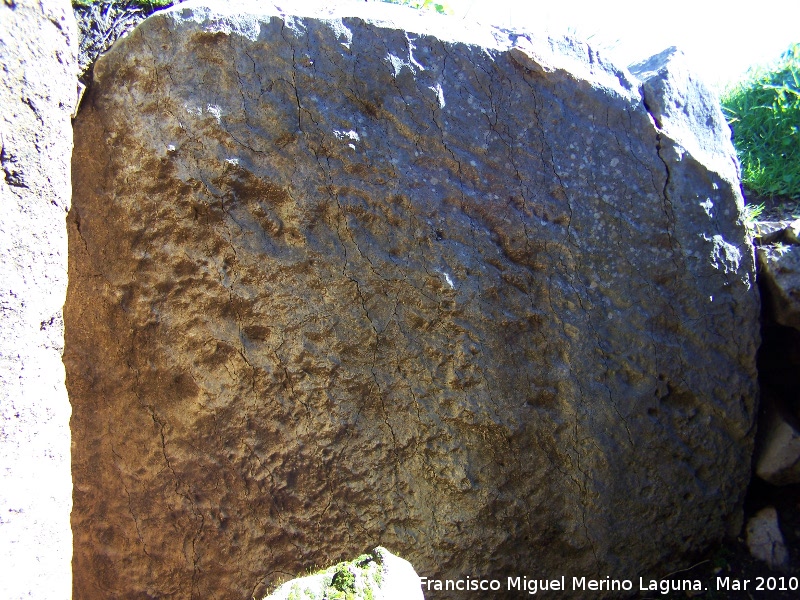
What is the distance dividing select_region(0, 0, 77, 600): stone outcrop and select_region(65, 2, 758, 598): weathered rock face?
1.48 ft

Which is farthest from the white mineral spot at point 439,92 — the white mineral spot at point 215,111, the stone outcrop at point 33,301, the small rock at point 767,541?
the small rock at point 767,541

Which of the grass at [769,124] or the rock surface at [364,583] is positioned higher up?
the grass at [769,124]

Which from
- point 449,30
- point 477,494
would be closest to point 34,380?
point 477,494

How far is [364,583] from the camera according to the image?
4.38 ft

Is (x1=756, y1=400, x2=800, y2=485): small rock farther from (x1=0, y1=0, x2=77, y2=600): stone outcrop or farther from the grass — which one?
(x1=0, y1=0, x2=77, y2=600): stone outcrop

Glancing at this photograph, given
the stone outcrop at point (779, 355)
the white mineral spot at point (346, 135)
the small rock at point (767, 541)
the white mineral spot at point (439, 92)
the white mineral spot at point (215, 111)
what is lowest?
the small rock at point (767, 541)

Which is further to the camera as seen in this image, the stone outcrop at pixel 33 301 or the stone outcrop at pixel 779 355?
the stone outcrop at pixel 779 355

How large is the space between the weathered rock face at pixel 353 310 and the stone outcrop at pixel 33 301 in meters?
0.45

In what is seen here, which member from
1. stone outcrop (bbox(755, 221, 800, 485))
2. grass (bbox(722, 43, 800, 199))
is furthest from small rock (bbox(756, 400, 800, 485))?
grass (bbox(722, 43, 800, 199))

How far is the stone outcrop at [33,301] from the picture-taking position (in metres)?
1.44

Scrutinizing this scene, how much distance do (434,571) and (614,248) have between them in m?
1.22

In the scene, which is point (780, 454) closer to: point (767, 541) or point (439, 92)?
point (767, 541)

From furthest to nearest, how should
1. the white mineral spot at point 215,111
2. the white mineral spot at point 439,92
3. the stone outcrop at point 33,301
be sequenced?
the white mineral spot at point 439,92, the white mineral spot at point 215,111, the stone outcrop at point 33,301

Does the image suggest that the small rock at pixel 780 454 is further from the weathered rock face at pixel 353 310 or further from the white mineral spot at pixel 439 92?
the white mineral spot at pixel 439 92
